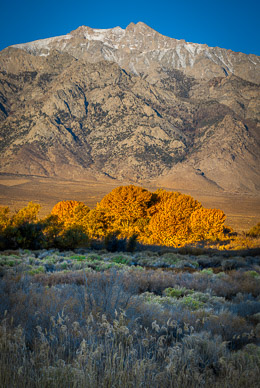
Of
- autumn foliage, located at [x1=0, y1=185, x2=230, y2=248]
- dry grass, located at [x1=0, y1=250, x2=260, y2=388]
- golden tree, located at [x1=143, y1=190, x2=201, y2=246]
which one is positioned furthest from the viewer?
golden tree, located at [x1=143, y1=190, x2=201, y2=246]

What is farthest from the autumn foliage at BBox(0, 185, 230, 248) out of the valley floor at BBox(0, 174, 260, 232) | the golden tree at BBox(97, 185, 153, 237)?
the valley floor at BBox(0, 174, 260, 232)

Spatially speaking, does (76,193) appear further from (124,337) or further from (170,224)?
(124,337)

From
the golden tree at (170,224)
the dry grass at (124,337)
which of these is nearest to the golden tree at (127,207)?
the golden tree at (170,224)

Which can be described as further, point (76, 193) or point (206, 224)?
point (76, 193)

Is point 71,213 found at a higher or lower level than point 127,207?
lower

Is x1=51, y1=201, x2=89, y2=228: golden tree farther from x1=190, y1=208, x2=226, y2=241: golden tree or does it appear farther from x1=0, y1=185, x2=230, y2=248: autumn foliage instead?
x1=190, y1=208, x2=226, y2=241: golden tree

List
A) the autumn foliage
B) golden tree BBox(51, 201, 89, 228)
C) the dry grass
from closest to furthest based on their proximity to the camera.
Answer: the dry grass
golden tree BBox(51, 201, 89, 228)
the autumn foliage

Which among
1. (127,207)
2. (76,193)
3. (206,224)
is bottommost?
(206,224)

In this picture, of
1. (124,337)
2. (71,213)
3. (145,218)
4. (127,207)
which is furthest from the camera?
(145,218)

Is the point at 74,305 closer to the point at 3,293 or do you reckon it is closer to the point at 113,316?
the point at 113,316

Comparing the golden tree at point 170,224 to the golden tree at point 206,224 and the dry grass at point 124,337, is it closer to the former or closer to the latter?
the golden tree at point 206,224

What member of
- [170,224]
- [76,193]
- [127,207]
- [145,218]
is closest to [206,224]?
[170,224]

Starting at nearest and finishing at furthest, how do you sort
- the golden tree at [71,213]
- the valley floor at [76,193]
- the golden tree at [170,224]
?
the golden tree at [71,213] → the golden tree at [170,224] → the valley floor at [76,193]

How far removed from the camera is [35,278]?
727 cm
